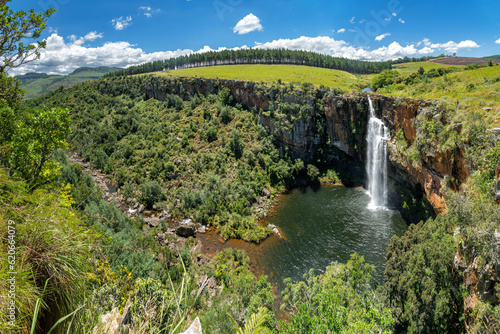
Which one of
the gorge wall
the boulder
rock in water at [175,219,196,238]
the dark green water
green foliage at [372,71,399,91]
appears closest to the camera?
the gorge wall

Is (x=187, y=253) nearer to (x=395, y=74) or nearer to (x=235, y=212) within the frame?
(x=235, y=212)

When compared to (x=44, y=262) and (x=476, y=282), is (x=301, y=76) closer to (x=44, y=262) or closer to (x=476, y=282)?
(x=476, y=282)

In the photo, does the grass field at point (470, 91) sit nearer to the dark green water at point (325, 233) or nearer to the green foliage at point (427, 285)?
the green foliage at point (427, 285)

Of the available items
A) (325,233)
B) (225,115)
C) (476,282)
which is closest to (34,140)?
(476,282)

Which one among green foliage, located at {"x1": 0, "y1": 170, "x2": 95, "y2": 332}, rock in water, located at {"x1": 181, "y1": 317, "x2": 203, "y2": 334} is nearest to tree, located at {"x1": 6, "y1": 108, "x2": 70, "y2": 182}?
green foliage, located at {"x1": 0, "y1": 170, "x2": 95, "y2": 332}

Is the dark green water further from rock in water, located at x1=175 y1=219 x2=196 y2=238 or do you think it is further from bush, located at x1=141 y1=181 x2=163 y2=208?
bush, located at x1=141 y1=181 x2=163 y2=208

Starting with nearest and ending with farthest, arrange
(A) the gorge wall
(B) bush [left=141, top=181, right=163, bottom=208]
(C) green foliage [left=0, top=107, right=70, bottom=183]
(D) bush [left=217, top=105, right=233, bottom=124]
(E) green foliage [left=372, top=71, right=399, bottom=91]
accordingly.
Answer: (C) green foliage [left=0, top=107, right=70, bottom=183] → (A) the gorge wall → (B) bush [left=141, top=181, right=163, bottom=208] → (E) green foliage [left=372, top=71, right=399, bottom=91] → (D) bush [left=217, top=105, right=233, bottom=124]


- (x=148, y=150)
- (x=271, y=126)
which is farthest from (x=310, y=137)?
(x=148, y=150)
